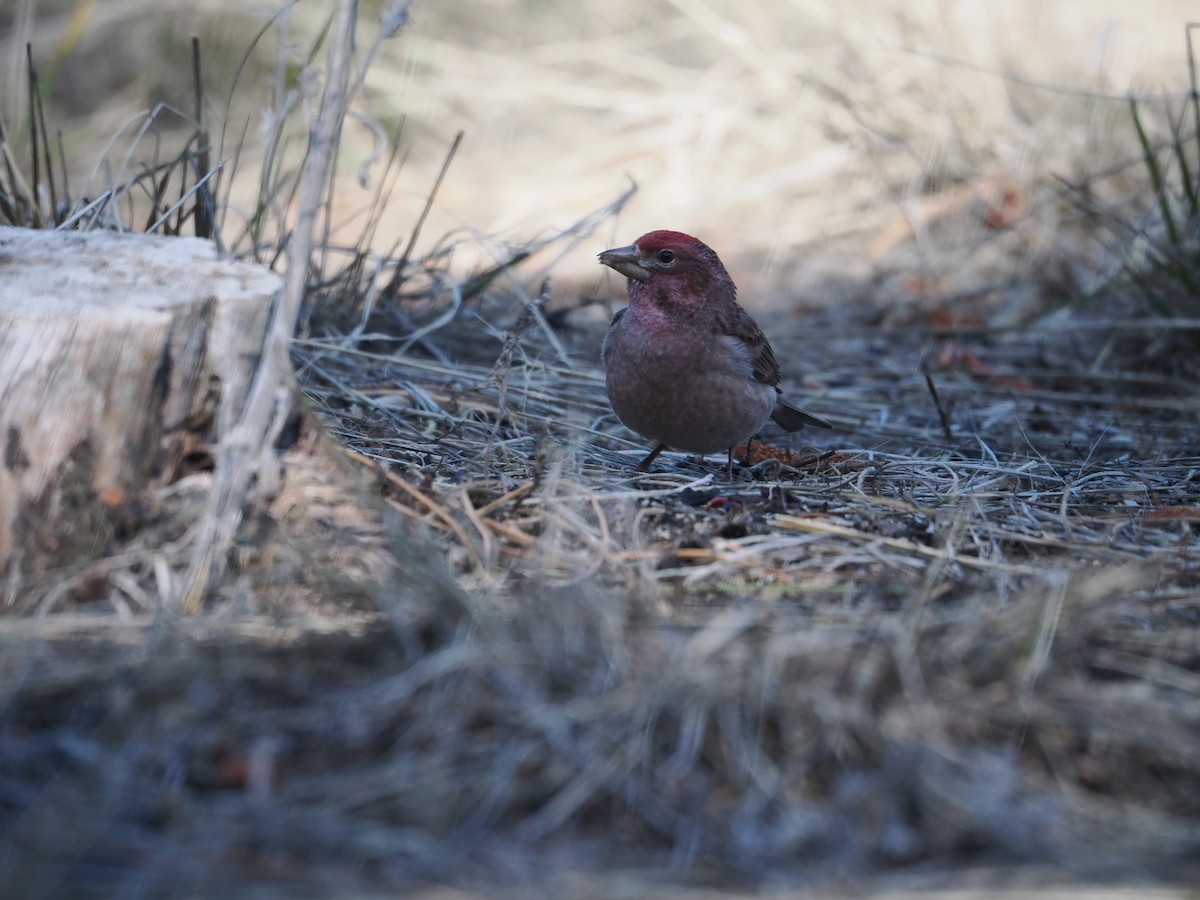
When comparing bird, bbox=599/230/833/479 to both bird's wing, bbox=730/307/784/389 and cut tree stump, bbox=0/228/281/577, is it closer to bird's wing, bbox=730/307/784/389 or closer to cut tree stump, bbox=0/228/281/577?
bird's wing, bbox=730/307/784/389

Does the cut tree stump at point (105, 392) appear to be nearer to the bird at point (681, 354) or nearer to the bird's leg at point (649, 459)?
the bird at point (681, 354)

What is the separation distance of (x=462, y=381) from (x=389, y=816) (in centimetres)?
250

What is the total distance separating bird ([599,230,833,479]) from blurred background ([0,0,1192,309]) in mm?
1660

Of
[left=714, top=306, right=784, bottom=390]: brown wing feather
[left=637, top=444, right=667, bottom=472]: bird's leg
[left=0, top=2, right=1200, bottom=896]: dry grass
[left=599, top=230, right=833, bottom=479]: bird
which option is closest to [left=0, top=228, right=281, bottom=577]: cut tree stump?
[left=0, top=2, right=1200, bottom=896]: dry grass

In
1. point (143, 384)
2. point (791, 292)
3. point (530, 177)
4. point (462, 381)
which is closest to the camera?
point (143, 384)

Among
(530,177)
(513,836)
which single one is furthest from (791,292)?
(513,836)

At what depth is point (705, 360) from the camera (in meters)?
3.71

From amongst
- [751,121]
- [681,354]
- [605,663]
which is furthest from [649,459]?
[751,121]

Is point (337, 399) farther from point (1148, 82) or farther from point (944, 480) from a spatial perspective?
point (1148, 82)

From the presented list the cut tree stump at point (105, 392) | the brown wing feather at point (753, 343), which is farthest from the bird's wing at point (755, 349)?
the cut tree stump at point (105, 392)

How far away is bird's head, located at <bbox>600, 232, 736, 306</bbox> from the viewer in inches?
148

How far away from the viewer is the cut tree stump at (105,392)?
2414 mm

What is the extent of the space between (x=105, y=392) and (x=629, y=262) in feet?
5.87

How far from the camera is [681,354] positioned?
3686 mm
